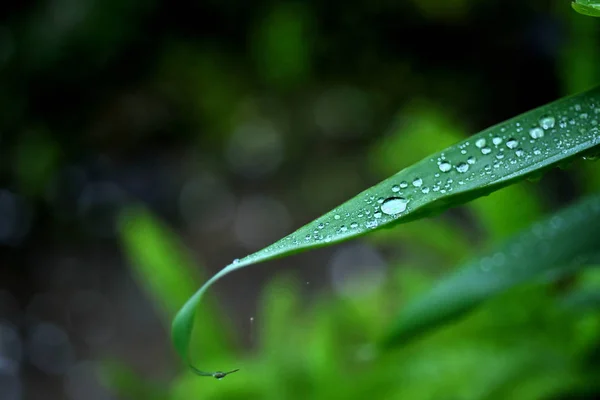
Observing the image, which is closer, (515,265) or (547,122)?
(547,122)

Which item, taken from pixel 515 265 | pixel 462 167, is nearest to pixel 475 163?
pixel 462 167

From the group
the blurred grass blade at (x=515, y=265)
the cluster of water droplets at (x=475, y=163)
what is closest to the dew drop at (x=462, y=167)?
the cluster of water droplets at (x=475, y=163)

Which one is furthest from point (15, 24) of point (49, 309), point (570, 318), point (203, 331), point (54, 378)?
point (570, 318)

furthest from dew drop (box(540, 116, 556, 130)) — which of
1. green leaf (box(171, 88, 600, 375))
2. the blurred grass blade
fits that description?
the blurred grass blade

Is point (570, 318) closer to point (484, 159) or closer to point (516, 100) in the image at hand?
point (484, 159)

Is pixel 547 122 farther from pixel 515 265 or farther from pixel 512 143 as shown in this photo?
pixel 515 265

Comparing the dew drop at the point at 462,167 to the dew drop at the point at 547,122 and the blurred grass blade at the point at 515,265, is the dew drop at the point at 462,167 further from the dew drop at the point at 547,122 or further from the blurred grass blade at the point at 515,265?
the blurred grass blade at the point at 515,265
